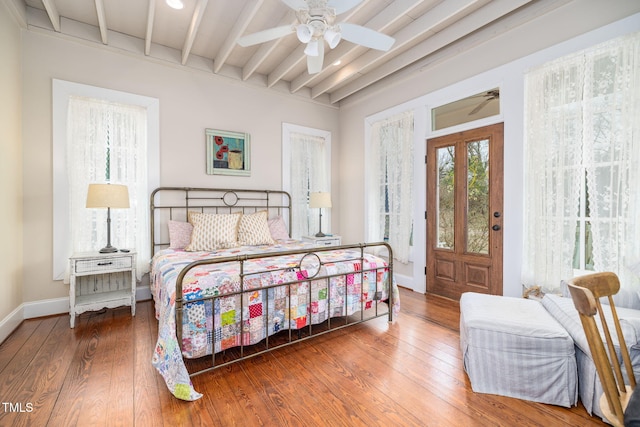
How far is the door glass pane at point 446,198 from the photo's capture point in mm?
3629

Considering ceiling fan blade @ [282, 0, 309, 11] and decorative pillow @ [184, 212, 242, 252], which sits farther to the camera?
decorative pillow @ [184, 212, 242, 252]

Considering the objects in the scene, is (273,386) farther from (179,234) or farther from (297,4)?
(297,4)

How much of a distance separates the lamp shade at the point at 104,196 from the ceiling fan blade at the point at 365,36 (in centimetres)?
260

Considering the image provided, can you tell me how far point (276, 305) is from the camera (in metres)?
2.28

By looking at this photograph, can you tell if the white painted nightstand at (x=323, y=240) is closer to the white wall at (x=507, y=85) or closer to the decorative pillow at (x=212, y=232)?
the white wall at (x=507, y=85)

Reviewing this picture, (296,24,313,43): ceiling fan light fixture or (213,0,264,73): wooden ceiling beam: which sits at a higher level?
→ (213,0,264,73): wooden ceiling beam

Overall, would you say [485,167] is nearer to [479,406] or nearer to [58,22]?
[479,406]

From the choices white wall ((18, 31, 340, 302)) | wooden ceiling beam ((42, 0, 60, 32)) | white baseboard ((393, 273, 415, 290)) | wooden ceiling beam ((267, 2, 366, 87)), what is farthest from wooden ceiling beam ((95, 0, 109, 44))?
white baseboard ((393, 273, 415, 290))

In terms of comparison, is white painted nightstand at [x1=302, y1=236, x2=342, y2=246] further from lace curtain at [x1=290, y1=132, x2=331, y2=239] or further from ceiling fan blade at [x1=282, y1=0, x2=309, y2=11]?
ceiling fan blade at [x1=282, y1=0, x2=309, y2=11]

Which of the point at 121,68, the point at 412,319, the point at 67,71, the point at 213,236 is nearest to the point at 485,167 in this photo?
the point at 412,319

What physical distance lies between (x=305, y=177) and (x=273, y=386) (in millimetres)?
3441

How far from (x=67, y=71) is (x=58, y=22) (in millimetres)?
448

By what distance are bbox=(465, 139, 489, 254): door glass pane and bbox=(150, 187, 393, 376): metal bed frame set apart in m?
1.00

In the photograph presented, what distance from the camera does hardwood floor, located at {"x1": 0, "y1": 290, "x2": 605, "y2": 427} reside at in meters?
1.59
